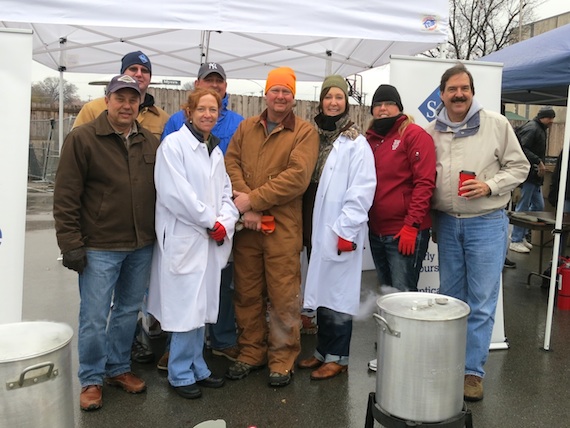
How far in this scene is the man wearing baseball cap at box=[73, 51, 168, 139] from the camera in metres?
3.78

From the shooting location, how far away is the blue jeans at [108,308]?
310 cm

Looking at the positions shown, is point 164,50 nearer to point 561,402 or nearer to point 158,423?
point 158,423

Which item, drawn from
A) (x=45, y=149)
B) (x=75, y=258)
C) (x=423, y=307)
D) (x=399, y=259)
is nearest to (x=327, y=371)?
(x=399, y=259)

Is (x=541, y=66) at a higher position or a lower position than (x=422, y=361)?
higher

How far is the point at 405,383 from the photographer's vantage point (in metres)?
Answer: 2.41

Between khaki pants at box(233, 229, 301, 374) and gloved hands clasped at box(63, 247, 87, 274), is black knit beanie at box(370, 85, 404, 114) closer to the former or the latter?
khaki pants at box(233, 229, 301, 374)

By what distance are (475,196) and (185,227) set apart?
72.4 inches

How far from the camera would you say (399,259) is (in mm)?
3527

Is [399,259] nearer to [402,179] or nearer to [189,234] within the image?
[402,179]

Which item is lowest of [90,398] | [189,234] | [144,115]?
[90,398]

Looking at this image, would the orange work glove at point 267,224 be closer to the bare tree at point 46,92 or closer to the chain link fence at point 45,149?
the chain link fence at point 45,149

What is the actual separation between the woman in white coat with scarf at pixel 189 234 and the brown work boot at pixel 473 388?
1.77 m

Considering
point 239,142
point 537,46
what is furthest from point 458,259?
point 537,46

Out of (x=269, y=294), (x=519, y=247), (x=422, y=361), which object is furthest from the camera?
(x=519, y=247)
